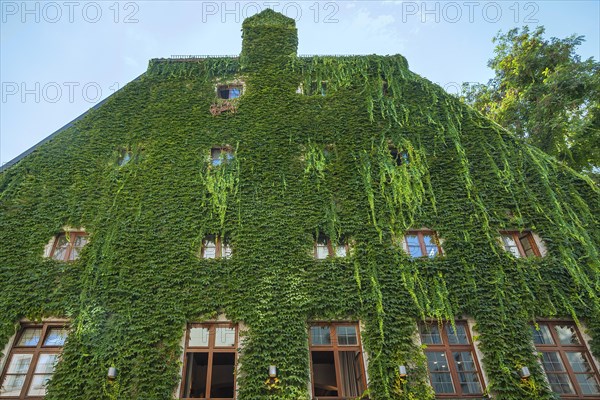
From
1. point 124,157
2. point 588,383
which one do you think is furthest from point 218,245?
point 588,383

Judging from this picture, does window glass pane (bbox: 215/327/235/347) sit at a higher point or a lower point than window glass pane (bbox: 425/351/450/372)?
higher

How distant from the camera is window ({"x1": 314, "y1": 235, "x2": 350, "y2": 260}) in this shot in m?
11.6

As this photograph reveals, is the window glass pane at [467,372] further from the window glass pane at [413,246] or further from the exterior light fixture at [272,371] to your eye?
the exterior light fixture at [272,371]

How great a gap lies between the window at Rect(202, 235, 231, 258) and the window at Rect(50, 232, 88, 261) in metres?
3.87

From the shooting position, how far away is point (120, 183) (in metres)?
13.0

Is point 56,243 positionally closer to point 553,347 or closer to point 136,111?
point 136,111

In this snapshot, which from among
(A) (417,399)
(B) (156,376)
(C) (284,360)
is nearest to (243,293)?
(C) (284,360)

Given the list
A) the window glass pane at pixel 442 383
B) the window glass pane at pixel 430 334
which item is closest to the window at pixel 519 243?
the window glass pane at pixel 430 334

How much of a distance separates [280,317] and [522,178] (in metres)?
9.67

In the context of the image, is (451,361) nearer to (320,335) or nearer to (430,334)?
(430,334)

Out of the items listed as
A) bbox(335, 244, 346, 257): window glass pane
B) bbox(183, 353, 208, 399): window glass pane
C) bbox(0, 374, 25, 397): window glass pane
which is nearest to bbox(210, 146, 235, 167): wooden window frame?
bbox(335, 244, 346, 257): window glass pane

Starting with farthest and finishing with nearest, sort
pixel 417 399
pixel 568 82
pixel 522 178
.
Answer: pixel 568 82 < pixel 522 178 < pixel 417 399

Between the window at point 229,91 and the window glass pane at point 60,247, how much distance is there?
27.3 ft

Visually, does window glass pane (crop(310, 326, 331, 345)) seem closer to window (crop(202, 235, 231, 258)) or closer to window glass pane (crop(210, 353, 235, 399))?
window glass pane (crop(210, 353, 235, 399))
